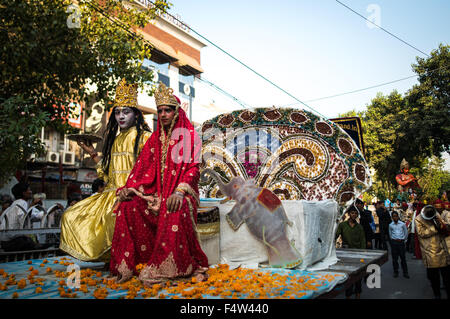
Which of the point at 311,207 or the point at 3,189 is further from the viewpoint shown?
the point at 3,189

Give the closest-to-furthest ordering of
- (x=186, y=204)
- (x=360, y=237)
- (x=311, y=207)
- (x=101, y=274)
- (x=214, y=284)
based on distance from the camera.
A: (x=214, y=284) < (x=186, y=204) < (x=101, y=274) < (x=311, y=207) < (x=360, y=237)

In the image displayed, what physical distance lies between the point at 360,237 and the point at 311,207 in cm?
325

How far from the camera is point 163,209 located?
10.4 feet

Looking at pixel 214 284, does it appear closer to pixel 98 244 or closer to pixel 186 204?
pixel 186 204

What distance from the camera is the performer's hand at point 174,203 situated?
10.1 ft

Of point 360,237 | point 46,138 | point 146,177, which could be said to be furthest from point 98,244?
point 46,138

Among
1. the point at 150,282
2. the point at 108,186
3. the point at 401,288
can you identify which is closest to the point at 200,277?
the point at 150,282

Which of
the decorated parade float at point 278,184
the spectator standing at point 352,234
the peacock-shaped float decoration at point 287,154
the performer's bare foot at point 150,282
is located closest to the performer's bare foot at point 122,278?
the performer's bare foot at point 150,282

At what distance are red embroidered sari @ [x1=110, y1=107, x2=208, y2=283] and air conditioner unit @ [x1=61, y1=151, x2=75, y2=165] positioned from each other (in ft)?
42.2

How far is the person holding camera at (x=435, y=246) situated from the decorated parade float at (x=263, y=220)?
5.44ft

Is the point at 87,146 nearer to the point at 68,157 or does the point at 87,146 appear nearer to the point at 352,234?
the point at 352,234

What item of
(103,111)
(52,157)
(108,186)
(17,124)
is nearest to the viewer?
(108,186)

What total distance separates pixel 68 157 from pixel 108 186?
1246cm

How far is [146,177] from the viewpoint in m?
3.51
